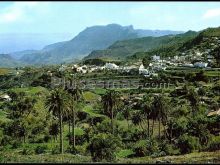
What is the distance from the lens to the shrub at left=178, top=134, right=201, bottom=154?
5686 cm

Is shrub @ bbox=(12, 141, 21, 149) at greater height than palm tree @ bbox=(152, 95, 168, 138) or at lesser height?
lesser

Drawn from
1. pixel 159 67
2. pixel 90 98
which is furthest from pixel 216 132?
pixel 159 67

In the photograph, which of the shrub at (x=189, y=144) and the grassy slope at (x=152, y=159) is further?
Result: the shrub at (x=189, y=144)

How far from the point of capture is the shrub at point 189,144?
5686 cm

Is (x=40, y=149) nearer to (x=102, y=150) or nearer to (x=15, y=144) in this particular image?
(x=15, y=144)

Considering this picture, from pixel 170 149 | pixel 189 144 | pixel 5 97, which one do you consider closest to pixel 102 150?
pixel 170 149

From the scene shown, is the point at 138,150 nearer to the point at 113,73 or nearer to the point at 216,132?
the point at 216,132

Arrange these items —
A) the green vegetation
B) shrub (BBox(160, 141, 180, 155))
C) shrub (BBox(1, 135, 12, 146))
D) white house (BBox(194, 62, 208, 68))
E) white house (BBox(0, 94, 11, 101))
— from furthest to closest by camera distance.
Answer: white house (BBox(194, 62, 208, 68))
white house (BBox(0, 94, 11, 101))
shrub (BBox(1, 135, 12, 146))
shrub (BBox(160, 141, 180, 155))
the green vegetation

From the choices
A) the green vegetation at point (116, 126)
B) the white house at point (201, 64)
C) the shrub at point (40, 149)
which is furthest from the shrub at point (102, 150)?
the white house at point (201, 64)

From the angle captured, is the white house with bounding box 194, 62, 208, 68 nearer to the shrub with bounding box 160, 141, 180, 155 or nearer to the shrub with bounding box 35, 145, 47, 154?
the shrub with bounding box 35, 145, 47, 154

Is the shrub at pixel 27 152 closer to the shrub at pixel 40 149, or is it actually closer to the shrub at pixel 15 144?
the shrub at pixel 40 149

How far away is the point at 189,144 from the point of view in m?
57.3

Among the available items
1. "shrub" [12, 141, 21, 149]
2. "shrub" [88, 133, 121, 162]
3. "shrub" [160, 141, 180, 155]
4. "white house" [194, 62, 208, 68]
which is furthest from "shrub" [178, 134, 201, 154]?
"white house" [194, 62, 208, 68]

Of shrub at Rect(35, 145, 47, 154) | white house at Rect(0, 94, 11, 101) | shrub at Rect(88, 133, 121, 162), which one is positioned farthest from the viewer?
white house at Rect(0, 94, 11, 101)
